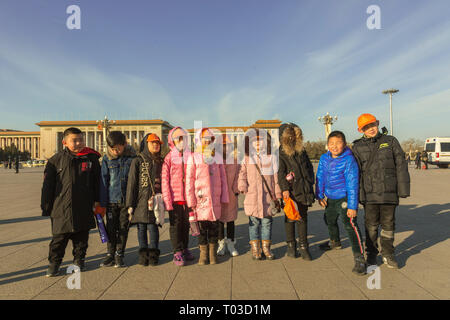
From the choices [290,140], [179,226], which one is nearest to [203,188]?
[179,226]

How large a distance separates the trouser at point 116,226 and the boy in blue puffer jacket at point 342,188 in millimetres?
2790

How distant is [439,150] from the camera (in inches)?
1033

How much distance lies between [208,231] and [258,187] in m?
0.94

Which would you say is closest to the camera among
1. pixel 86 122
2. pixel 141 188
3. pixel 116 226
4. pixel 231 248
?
pixel 141 188

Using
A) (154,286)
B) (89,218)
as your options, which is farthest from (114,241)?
(154,286)

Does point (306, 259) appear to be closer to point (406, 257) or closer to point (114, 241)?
point (406, 257)

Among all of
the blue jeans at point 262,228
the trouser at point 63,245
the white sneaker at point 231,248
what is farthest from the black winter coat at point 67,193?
the blue jeans at point 262,228

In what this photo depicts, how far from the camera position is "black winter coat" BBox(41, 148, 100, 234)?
138 inches

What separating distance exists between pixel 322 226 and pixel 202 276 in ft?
11.4

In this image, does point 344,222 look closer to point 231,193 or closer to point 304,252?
point 304,252

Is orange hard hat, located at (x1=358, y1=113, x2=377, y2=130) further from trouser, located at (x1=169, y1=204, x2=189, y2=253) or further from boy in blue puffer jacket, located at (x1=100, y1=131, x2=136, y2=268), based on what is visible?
boy in blue puffer jacket, located at (x1=100, y1=131, x2=136, y2=268)

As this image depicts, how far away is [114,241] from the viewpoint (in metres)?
3.88

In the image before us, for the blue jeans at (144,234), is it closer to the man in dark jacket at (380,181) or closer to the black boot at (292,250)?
the black boot at (292,250)

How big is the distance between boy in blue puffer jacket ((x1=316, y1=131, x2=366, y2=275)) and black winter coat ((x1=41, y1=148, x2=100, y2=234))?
323cm
